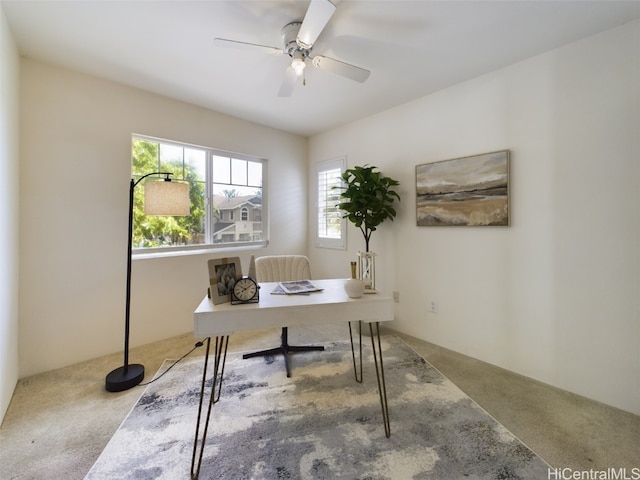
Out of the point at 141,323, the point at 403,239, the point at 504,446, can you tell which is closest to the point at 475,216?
the point at 403,239

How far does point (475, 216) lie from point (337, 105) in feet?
5.97

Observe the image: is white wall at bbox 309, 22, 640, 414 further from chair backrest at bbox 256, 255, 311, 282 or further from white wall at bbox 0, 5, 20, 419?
white wall at bbox 0, 5, 20, 419

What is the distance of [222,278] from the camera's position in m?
1.52

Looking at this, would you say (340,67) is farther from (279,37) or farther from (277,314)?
(277,314)

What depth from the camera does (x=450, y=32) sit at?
73.1 inches

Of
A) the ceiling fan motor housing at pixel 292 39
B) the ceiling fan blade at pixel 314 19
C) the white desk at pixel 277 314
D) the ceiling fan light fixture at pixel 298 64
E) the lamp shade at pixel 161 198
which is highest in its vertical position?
the ceiling fan motor housing at pixel 292 39

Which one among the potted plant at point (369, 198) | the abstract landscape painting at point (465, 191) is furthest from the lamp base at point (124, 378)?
the abstract landscape painting at point (465, 191)

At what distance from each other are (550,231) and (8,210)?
3823 mm

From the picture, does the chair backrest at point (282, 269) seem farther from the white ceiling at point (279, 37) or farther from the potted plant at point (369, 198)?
the white ceiling at point (279, 37)

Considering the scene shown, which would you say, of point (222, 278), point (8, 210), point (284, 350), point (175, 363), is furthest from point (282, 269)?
point (8, 210)

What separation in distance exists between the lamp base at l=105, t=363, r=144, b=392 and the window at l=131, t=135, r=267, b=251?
1137 millimetres

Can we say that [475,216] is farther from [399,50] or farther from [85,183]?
[85,183]

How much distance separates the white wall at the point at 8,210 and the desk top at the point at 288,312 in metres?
1.40

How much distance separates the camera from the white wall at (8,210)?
1688 mm
